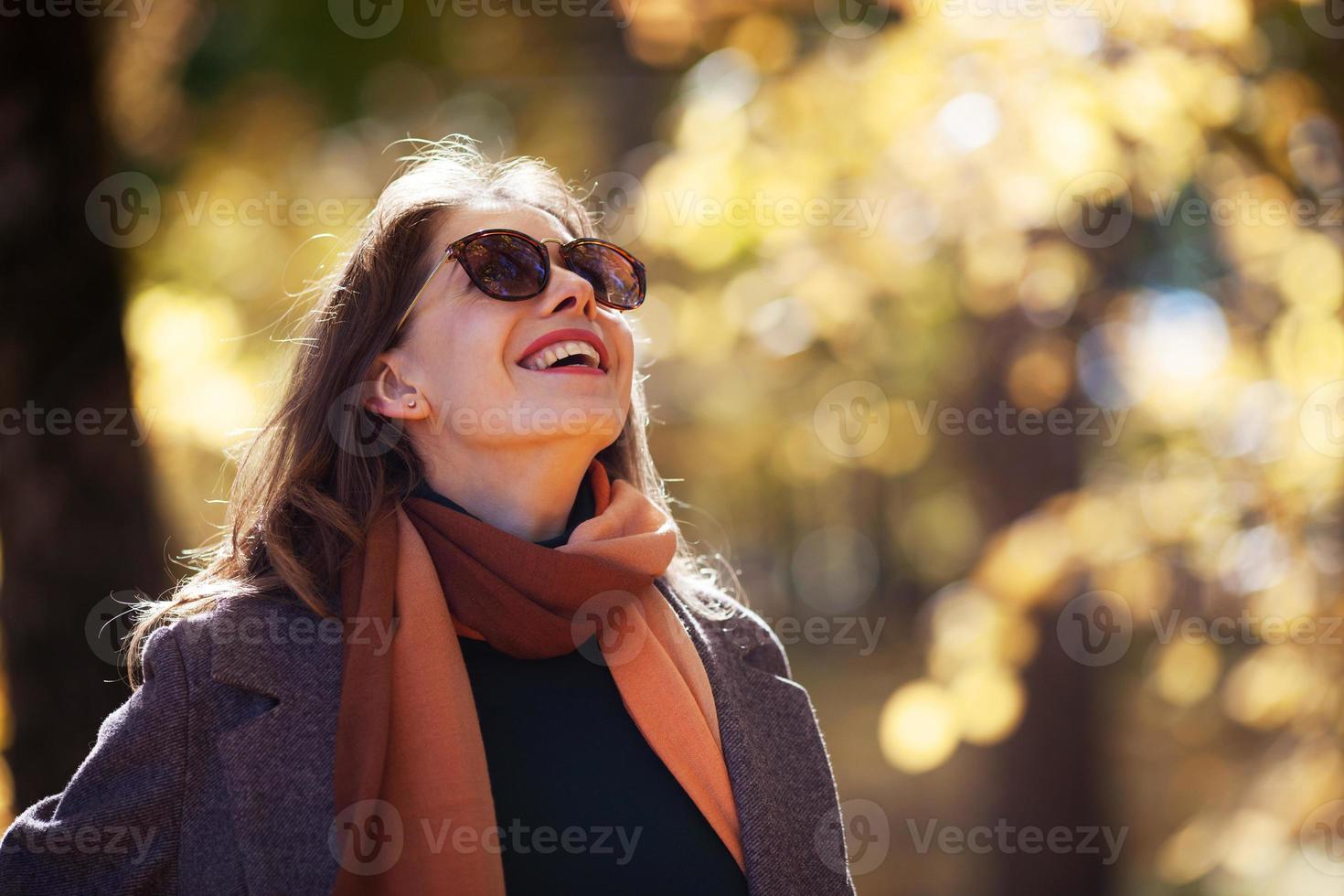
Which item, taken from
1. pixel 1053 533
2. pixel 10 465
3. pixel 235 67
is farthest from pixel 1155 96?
pixel 235 67

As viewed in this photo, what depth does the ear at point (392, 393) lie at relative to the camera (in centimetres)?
247

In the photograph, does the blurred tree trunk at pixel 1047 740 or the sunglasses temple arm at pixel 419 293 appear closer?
the sunglasses temple arm at pixel 419 293

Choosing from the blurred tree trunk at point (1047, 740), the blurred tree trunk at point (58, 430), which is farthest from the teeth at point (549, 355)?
the blurred tree trunk at point (1047, 740)

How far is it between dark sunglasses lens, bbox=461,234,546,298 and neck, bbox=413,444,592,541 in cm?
35

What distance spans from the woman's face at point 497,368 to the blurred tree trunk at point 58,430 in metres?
1.39

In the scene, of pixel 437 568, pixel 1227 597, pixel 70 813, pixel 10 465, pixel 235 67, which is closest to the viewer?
pixel 70 813

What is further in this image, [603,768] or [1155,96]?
[1155,96]

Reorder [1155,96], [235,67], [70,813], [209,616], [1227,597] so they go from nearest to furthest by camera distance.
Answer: [70,813], [209,616], [1155,96], [1227,597], [235,67]

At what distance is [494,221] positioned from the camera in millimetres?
2586

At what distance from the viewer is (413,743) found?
209 cm

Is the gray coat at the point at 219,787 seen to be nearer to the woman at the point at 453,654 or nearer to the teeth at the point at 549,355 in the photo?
the woman at the point at 453,654

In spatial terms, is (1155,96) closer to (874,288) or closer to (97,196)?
(874,288)

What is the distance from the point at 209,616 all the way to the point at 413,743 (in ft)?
1.58

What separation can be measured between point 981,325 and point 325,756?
4641mm
